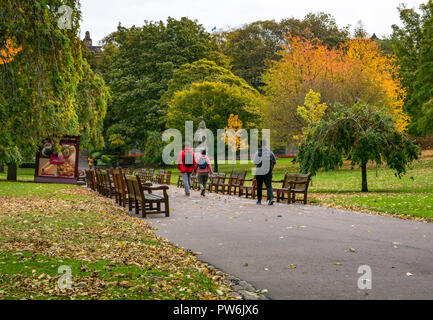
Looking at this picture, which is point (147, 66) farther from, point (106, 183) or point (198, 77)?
point (106, 183)

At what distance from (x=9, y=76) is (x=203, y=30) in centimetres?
4736

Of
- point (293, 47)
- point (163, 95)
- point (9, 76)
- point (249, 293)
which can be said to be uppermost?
point (293, 47)

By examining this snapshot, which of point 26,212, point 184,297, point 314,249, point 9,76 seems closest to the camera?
point 184,297

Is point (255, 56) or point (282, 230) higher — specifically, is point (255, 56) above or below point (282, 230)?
above

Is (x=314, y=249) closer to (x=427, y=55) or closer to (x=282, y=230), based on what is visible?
(x=282, y=230)

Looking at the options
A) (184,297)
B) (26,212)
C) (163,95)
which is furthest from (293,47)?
(184,297)

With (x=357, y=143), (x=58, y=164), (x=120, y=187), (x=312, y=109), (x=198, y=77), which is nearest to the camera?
(x=120, y=187)

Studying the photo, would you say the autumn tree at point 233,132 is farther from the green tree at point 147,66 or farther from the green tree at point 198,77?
the green tree at point 147,66

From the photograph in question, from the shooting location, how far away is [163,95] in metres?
48.0

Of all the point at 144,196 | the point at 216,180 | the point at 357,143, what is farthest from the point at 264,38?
the point at 144,196

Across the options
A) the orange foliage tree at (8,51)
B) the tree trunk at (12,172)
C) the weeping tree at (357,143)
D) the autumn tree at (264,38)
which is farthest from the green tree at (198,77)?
the orange foliage tree at (8,51)

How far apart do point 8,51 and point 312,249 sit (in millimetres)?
6186

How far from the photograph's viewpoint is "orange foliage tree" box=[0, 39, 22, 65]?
837cm

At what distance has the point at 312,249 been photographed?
23.5 ft
